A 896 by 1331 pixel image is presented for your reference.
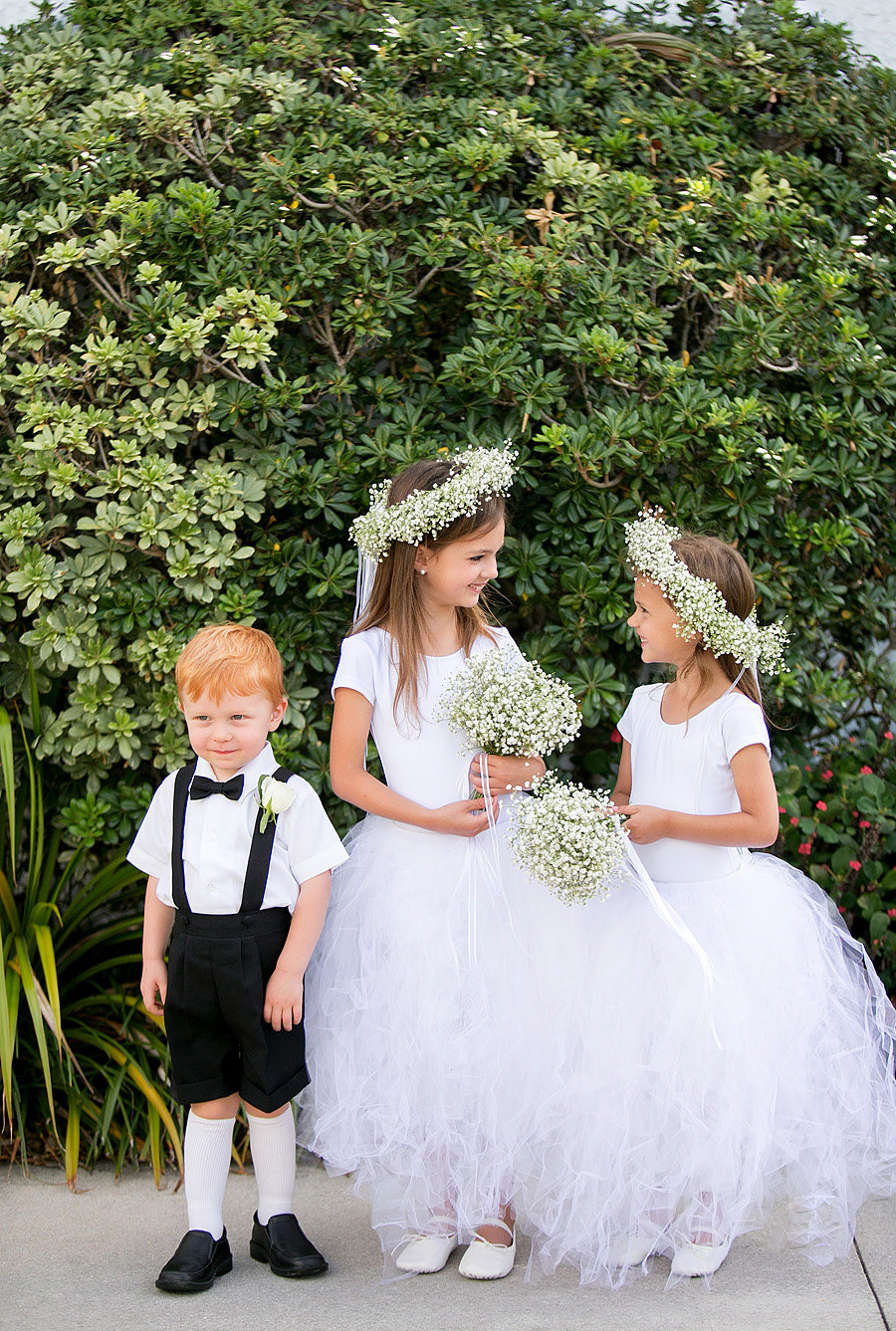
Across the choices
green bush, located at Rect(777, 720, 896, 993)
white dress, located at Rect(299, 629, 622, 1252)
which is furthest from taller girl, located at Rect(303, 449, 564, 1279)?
green bush, located at Rect(777, 720, 896, 993)

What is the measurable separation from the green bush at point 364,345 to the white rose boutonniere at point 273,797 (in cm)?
78

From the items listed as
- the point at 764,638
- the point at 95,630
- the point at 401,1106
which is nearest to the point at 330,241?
the point at 95,630

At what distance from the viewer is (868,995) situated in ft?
9.18

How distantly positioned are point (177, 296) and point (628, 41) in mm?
1952

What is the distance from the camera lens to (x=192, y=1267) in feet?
8.52

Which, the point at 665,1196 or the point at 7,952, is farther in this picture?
the point at 7,952

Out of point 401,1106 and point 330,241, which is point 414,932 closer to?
point 401,1106

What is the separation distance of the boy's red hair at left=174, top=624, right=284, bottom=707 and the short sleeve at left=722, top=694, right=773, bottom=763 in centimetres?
102

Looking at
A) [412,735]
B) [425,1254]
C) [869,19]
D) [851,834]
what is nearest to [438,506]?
[412,735]

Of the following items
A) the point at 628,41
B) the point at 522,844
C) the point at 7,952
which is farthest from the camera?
the point at 628,41

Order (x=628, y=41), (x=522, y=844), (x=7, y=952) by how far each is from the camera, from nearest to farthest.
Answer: (x=522, y=844) → (x=7, y=952) → (x=628, y=41)

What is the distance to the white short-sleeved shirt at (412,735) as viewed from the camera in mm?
2846

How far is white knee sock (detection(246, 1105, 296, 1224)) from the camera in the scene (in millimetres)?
2674

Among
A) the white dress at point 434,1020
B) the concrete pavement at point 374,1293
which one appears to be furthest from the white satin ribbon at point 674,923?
the concrete pavement at point 374,1293
